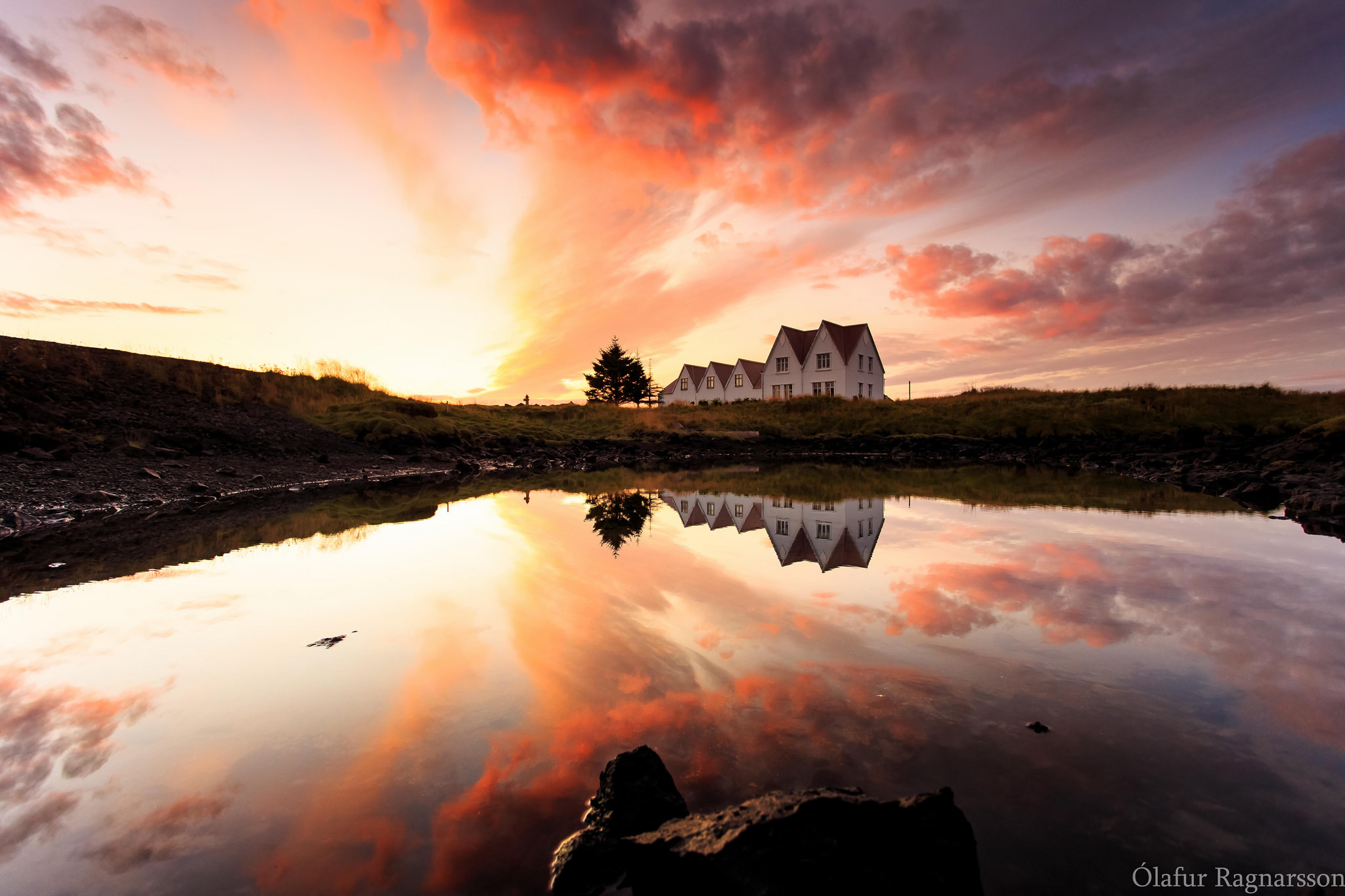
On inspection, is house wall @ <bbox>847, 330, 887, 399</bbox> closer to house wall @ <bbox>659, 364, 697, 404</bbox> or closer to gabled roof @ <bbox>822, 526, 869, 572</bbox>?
house wall @ <bbox>659, 364, 697, 404</bbox>

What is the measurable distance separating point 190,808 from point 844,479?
722 inches

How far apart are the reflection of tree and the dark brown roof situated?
163 feet

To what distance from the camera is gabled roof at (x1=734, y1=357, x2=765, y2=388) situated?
6366 centimetres

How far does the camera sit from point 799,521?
10.7 metres

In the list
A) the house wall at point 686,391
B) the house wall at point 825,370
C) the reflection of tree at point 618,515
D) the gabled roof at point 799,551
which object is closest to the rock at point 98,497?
the reflection of tree at point 618,515

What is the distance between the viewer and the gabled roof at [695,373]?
236 feet

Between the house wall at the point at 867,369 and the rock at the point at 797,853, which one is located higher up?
the house wall at the point at 867,369

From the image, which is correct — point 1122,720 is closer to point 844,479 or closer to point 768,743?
point 768,743

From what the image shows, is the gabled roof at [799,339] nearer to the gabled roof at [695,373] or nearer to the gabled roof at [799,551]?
the gabled roof at [695,373]

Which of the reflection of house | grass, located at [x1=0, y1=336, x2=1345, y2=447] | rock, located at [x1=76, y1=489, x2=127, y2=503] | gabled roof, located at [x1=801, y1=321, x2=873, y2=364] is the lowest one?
the reflection of house

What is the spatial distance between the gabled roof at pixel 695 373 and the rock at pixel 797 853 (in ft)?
229

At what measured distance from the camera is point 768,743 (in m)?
3.12

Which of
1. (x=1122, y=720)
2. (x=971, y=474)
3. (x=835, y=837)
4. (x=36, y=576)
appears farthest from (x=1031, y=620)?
(x=971, y=474)

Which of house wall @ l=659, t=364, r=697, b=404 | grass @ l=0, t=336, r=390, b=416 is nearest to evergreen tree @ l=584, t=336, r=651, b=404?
house wall @ l=659, t=364, r=697, b=404
